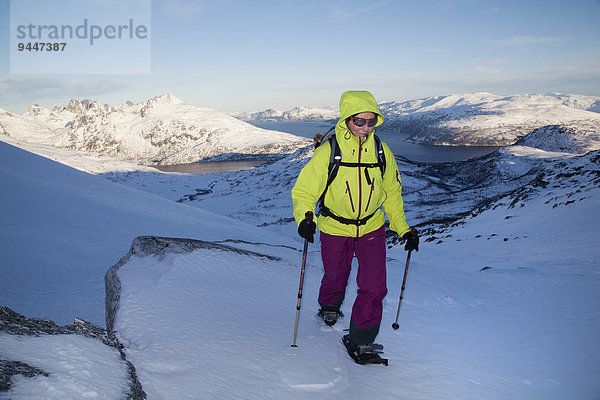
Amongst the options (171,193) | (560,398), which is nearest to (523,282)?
(560,398)

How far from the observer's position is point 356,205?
382cm

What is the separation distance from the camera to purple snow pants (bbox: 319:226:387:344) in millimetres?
3775

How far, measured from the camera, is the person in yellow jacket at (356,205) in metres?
3.77

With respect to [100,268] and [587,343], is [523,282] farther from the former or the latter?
[100,268]

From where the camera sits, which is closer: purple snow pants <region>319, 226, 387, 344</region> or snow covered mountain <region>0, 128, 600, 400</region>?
snow covered mountain <region>0, 128, 600, 400</region>

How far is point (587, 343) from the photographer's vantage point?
4188mm

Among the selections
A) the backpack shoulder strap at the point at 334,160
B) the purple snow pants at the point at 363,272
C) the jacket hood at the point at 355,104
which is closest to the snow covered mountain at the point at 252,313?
the purple snow pants at the point at 363,272

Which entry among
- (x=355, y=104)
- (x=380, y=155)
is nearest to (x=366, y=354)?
(x=380, y=155)

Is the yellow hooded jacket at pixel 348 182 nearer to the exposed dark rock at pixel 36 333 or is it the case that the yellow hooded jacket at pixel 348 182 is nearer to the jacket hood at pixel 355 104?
the jacket hood at pixel 355 104

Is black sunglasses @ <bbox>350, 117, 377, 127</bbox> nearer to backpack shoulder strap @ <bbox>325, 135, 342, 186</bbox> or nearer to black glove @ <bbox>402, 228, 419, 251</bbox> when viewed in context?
backpack shoulder strap @ <bbox>325, 135, 342, 186</bbox>

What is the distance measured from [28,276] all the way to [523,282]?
11110 millimetres

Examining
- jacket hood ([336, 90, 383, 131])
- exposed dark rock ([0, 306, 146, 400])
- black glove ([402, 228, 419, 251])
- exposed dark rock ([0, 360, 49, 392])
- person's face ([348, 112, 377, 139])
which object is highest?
jacket hood ([336, 90, 383, 131])

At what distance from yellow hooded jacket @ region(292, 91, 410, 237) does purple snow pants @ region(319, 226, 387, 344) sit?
0.12 meters

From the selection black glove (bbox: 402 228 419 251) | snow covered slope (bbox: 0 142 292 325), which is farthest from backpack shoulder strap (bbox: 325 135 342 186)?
snow covered slope (bbox: 0 142 292 325)
